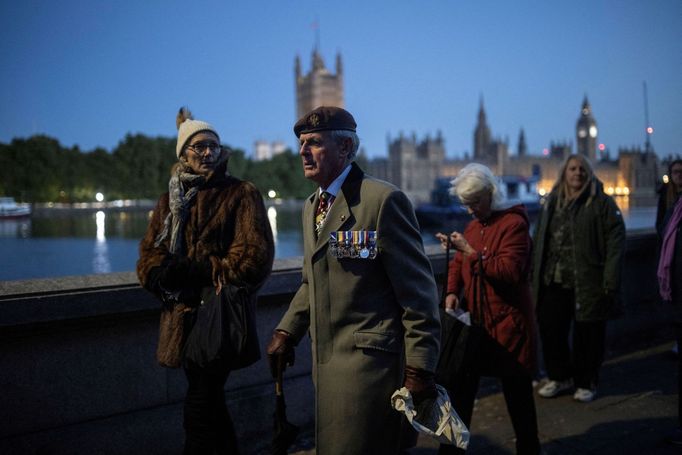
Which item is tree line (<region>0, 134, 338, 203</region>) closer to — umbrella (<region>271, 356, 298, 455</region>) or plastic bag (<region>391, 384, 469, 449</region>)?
umbrella (<region>271, 356, 298, 455</region>)

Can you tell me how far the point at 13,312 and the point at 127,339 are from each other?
635 millimetres

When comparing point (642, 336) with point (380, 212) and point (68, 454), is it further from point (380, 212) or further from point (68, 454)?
point (68, 454)

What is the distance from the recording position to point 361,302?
2119mm

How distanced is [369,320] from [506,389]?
4.75 ft

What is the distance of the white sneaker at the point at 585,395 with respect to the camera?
14.2ft

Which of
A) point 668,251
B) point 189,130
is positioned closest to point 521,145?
point 668,251

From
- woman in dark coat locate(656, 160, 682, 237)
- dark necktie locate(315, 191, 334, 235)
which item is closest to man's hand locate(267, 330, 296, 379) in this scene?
dark necktie locate(315, 191, 334, 235)

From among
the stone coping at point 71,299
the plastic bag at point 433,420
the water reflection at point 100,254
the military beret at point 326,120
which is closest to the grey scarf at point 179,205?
the stone coping at point 71,299

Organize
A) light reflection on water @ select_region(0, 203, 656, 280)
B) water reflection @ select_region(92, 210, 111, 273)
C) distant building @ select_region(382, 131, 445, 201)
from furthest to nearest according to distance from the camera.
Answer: distant building @ select_region(382, 131, 445, 201) < water reflection @ select_region(92, 210, 111, 273) < light reflection on water @ select_region(0, 203, 656, 280)

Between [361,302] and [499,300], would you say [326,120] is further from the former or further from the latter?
[499,300]

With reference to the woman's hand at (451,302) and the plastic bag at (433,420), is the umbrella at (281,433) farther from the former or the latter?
the woman's hand at (451,302)

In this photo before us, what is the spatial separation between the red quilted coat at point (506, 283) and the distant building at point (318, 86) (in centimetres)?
12227

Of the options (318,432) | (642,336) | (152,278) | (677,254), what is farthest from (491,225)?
(642,336)

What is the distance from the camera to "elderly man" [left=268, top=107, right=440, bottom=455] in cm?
207
